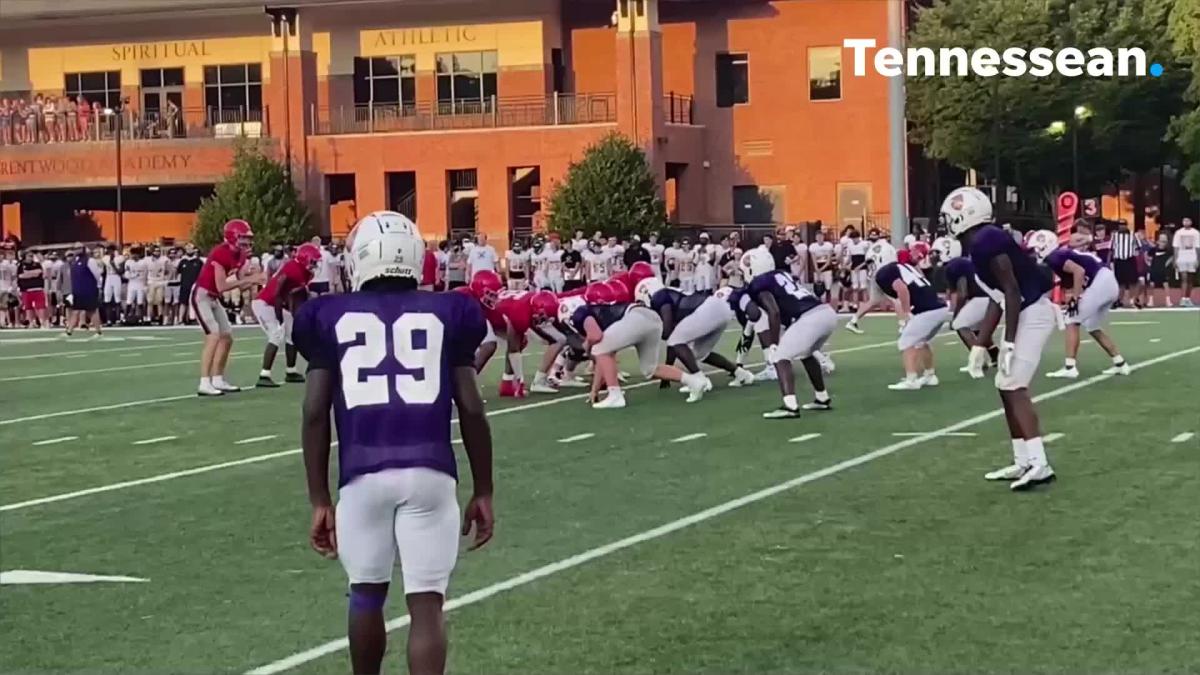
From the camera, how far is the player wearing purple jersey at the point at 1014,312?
11.4 metres

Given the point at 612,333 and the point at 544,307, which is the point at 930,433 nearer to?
the point at 612,333

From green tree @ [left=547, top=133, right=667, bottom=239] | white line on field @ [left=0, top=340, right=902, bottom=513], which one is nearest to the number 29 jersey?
white line on field @ [left=0, top=340, right=902, bottom=513]

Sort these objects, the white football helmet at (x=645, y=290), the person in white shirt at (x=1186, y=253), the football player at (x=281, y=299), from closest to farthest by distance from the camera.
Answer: the white football helmet at (x=645, y=290)
the football player at (x=281, y=299)
the person in white shirt at (x=1186, y=253)

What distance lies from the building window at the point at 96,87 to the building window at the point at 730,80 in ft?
61.1

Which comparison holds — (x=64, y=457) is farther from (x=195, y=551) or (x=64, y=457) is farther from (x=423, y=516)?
(x=423, y=516)

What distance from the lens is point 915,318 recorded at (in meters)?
18.2

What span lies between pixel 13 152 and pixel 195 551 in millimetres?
47136

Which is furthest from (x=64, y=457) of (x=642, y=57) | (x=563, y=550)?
(x=642, y=57)

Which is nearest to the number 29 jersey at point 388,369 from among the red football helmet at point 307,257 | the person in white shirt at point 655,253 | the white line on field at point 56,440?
the white line on field at point 56,440

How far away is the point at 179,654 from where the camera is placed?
7609 millimetres

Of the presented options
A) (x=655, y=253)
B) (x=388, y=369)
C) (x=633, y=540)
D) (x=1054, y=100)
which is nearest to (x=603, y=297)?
(x=633, y=540)

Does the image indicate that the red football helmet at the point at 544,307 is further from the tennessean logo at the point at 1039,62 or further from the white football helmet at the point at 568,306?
the tennessean logo at the point at 1039,62

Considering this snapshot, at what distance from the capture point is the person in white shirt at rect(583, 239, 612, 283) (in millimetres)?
37312

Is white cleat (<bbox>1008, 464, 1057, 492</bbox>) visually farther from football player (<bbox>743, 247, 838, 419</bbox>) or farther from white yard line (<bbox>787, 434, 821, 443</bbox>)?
football player (<bbox>743, 247, 838, 419</bbox>)
